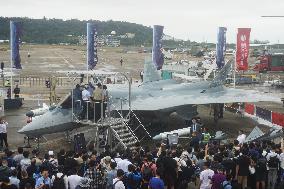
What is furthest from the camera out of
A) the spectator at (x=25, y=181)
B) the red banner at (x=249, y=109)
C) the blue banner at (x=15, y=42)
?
the blue banner at (x=15, y=42)

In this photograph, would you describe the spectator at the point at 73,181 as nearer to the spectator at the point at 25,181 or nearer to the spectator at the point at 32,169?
the spectator at the point at 25,181

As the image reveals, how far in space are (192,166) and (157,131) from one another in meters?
12.4

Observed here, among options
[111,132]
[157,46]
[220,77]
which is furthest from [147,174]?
[157,46]

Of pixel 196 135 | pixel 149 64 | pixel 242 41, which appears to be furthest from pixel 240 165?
pixel 242 41

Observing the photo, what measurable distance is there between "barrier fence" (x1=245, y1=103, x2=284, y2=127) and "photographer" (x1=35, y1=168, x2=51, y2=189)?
1799 centimetres

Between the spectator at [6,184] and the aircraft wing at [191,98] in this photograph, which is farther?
the aircraft wing at [191,98]

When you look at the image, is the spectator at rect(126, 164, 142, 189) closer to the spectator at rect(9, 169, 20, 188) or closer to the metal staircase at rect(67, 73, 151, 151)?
the spectator at rect(9, 169, 20, 188)

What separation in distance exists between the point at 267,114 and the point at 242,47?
943 centimetres

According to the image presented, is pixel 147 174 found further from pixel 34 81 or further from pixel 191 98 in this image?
pixel 34 81

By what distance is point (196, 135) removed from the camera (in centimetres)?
2095

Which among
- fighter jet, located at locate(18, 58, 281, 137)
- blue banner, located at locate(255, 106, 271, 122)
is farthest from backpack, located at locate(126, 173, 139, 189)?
blue banner, located at locate(255, 106, 271, 122)

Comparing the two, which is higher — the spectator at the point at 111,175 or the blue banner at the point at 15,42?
the blue banner at the point at 15,42

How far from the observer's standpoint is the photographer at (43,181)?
1154 centimetres

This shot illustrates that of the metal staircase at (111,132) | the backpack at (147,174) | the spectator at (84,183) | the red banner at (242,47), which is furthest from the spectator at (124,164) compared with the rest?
the red banner at (242,47)
